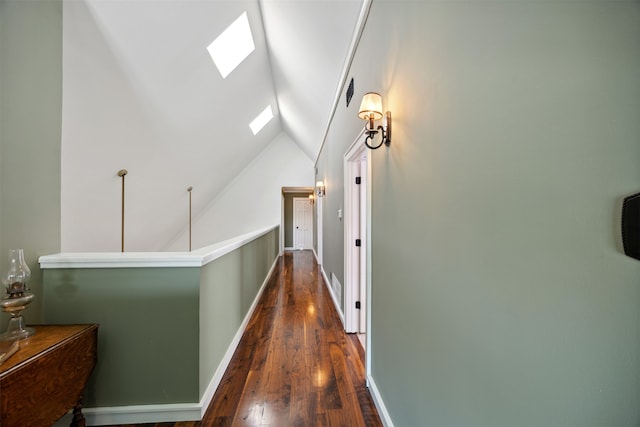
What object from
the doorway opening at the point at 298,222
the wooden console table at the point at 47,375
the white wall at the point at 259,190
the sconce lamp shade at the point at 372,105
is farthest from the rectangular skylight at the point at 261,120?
the wooden console table at the point at 47,375

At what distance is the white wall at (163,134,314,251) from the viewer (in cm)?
741

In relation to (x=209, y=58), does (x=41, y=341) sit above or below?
→ below

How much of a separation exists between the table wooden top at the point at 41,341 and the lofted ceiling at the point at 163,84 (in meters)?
1.72

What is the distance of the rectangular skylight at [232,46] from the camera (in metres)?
2.78

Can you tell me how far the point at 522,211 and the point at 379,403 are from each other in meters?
1.56

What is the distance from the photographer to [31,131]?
1393 mm

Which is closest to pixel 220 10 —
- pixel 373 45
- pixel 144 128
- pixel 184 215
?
pixel 144 128

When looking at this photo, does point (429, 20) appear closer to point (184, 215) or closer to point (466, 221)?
point (466, 221)

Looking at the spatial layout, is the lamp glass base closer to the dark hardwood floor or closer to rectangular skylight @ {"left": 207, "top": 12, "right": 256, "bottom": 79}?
the dark hardwood floor

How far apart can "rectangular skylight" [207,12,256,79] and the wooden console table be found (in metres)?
2.80

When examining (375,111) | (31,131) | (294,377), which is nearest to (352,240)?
(294,377)

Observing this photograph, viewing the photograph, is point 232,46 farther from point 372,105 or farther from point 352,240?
point 352,240

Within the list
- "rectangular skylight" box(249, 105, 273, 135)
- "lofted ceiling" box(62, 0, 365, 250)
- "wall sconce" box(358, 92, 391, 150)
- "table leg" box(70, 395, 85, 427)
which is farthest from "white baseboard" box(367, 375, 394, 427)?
"rectangular skylight" box(249, 105, 273, 135)

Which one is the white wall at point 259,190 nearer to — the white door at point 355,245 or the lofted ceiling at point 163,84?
the lofted ceiling at point 163,84
